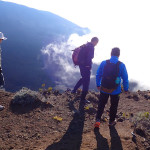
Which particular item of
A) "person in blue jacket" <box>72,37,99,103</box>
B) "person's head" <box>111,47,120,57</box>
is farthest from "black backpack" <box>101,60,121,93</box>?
"person in blue jacket" <box>72,37,99,103</box>

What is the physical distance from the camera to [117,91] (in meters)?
5.00

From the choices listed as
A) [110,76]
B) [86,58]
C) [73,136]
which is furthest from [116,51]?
[73,136]

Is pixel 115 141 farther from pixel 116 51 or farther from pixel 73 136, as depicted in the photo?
pixel 116 51

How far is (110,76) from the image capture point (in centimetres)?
488

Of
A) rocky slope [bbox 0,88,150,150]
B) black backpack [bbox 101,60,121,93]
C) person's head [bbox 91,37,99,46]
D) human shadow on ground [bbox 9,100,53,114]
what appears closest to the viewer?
rocky slope [bbox 0,88,150,150]

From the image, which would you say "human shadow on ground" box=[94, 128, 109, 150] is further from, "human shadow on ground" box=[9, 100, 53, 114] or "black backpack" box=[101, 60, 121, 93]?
"human shadow on ground" box=[9, 100, 53, 114]

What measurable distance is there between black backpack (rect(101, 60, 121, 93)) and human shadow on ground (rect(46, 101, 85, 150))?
3.87 ft

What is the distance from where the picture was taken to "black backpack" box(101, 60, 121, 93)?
4844 mm

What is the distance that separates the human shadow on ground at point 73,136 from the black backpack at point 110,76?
118 cm

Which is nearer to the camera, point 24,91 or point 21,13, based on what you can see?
point 24,91

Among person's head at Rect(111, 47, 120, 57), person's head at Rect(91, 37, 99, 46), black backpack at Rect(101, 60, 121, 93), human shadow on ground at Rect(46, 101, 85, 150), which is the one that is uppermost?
person's head at Rect(91, 37, 99, 46)

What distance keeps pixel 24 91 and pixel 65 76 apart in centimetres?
6785

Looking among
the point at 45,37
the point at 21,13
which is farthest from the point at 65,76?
the point at 21,13

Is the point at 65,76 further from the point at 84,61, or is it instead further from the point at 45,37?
the point at 84,61
